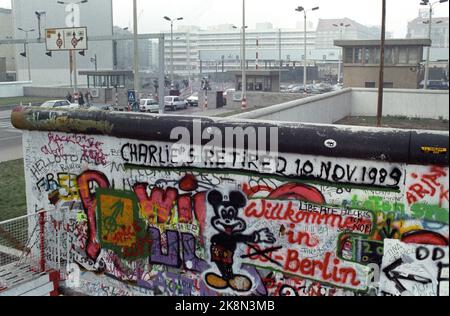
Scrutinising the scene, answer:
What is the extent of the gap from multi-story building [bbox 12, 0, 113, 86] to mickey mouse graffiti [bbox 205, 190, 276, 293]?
66870mm

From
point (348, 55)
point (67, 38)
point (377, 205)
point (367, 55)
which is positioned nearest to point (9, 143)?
point (67, 38)

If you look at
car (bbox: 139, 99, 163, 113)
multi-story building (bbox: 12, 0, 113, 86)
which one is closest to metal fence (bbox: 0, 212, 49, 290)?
car (bbox: 139, 99, 163, 113)

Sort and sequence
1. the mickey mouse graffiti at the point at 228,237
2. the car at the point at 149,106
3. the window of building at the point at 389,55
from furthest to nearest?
the window of building at the point at 389,55, the car at the point at 149,106, the mickey mouse graffiti at the point at 228,237

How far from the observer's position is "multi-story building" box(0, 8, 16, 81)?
275 ft

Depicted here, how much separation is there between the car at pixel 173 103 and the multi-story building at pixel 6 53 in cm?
4937

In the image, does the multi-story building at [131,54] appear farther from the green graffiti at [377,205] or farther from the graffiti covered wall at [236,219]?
the green graffiti at [377,205]

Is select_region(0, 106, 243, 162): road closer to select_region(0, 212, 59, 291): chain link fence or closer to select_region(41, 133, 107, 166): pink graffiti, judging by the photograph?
select_region(0, 212, 59, 291): chain link fence

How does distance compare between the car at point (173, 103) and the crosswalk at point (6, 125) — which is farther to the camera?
the car at point (173, 103)

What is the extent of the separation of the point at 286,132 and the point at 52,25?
243ft

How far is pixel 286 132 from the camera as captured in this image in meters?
6.55

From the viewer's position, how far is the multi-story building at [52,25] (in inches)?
2874

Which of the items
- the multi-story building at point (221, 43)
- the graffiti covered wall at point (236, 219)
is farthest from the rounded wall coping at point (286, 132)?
the multi-story building at point (221, 43)
